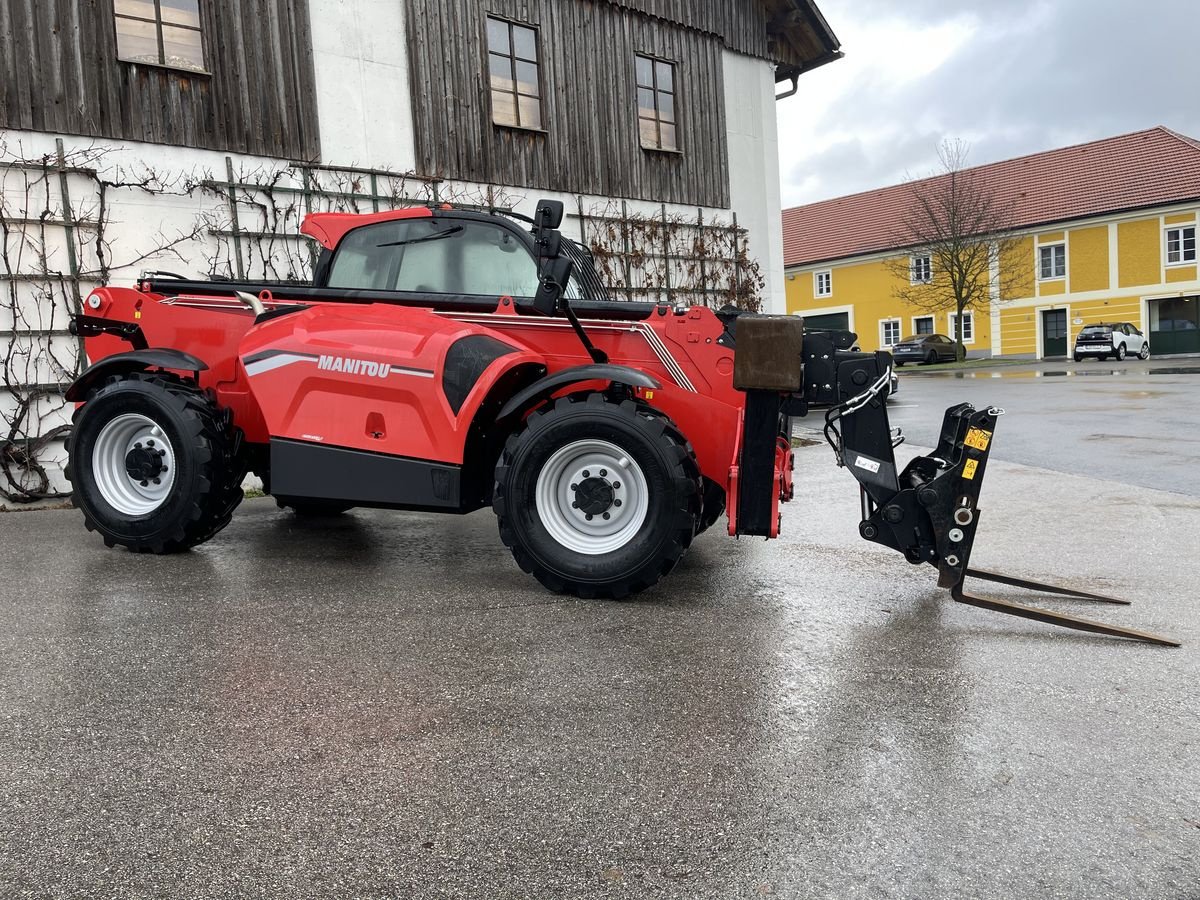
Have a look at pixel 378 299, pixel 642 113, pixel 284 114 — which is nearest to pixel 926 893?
pixel 378 299

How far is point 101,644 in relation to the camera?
159 inches

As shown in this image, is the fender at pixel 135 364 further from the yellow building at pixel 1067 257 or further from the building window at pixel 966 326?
the building window at pixel 966 326

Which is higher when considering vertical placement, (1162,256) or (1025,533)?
(1162,256)

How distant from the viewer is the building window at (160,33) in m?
9.23

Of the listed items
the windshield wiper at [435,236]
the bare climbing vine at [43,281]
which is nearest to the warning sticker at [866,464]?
the windshield wiper at [435,236]

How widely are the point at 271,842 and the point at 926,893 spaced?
5.15ft

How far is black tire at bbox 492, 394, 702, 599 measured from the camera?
453cm

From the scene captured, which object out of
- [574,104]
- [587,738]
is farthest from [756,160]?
[587,738]

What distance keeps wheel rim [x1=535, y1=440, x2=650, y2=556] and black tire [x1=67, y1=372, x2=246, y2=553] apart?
6.84 ft

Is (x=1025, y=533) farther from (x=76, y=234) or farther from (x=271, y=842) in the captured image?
(x=76, y=234)

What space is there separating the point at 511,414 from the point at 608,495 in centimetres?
66

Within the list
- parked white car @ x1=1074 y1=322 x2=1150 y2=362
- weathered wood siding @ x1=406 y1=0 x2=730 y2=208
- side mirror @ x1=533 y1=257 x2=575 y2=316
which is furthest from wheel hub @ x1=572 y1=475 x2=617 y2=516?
parked white car @ x1=1074 y1=322 x2=1150 y2=362

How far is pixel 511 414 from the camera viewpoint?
16.0 feet

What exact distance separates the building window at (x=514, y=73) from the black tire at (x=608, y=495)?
8613 millimetres
